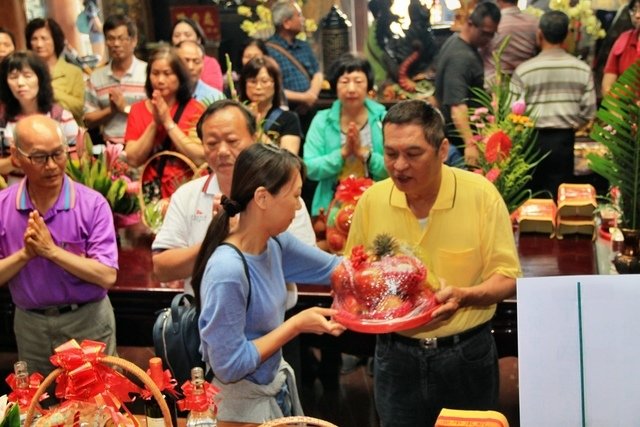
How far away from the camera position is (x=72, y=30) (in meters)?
7.36

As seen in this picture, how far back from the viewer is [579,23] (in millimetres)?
6539

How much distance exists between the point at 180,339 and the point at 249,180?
51 centimetres

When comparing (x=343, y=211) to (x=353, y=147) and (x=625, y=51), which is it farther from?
(x=625, y=51)

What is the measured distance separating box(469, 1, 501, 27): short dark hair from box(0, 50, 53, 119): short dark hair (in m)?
2.56

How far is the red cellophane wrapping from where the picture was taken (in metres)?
2.43

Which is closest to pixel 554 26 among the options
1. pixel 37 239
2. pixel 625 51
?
pixel 625 51

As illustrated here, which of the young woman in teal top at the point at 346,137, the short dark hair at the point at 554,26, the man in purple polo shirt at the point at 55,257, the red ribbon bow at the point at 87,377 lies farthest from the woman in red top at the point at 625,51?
the red ribbon bow at the point at 87,377

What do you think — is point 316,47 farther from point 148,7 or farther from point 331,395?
point 331,395

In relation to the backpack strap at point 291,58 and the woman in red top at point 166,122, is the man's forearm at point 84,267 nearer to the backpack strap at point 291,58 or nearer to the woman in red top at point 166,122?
the woman in red top at point 166,122

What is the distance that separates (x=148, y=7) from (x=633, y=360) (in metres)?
6.45

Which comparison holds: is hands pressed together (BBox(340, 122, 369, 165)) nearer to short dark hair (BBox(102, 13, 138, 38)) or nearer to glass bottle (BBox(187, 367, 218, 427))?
short dark hair (BBox(102, 13, 138, 38))

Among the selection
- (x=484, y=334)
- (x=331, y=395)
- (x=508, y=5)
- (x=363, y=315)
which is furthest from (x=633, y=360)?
(x=508, y=5)

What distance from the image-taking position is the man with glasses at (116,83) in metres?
5.48

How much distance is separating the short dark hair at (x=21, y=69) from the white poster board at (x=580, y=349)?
10.9ft
